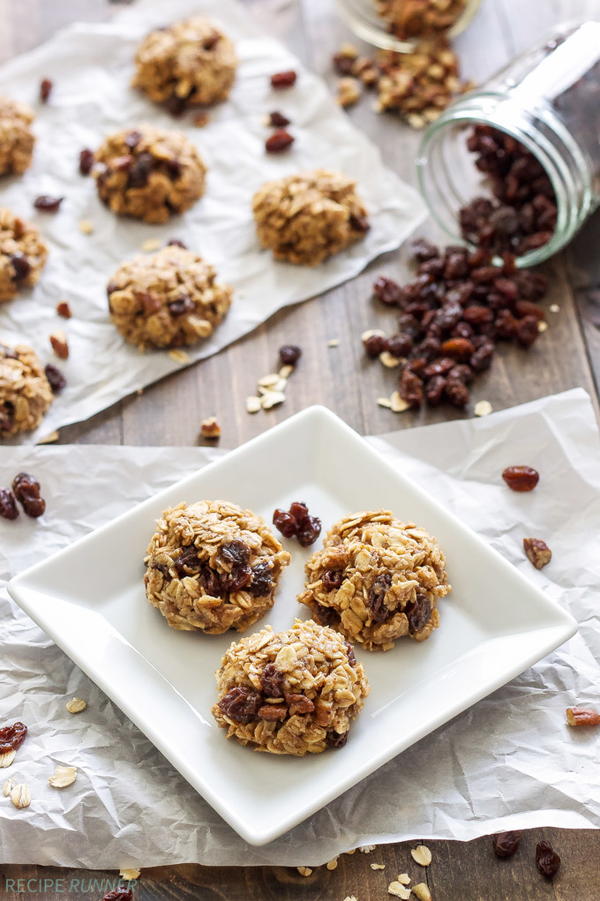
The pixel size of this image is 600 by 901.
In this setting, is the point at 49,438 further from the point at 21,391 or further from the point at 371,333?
the point at 371,333

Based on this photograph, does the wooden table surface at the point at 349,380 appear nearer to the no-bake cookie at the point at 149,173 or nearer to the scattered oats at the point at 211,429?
the scattered oats at the point at 211,429

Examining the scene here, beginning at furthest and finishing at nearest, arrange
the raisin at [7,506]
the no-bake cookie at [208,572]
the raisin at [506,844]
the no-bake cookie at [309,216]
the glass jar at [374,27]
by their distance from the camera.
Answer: the glass jar at [374,27], the no-bake cookie at [309,216], the raisin at [7,506], the no-bake cookie at [208,572], the raisin at [506,844]

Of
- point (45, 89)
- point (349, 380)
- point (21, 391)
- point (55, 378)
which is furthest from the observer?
point (45, 89)

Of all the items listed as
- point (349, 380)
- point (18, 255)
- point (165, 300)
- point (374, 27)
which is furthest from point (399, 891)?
point (374, 27)

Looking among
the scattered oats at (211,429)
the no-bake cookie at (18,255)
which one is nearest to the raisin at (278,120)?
the no-bake cookie at (18,255)

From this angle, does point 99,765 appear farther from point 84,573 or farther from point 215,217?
point 215,217

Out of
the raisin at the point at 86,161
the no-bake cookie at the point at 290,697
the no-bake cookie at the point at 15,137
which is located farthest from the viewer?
the raisin at the point at 86,161

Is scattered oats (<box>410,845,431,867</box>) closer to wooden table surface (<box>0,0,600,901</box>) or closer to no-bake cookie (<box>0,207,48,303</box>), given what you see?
wooden table surface (<box>0,0,600,901</box>)
